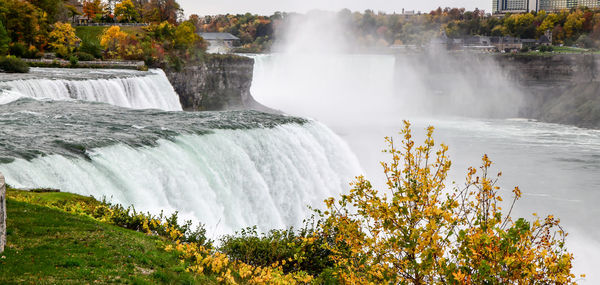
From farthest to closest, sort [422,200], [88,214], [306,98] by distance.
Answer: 1. [306,98]
2. [88,214]
3. [422,200]

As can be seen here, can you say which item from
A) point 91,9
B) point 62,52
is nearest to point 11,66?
point 62,52

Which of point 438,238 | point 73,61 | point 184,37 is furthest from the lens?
point 184,37

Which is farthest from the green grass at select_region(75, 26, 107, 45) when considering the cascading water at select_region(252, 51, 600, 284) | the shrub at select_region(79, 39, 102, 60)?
the cascading water at select_region(252, 51, 600, 284)

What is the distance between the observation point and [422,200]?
6926 mm

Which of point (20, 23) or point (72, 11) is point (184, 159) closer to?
point (20, 23)

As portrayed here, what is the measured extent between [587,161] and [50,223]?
39254 millimetres

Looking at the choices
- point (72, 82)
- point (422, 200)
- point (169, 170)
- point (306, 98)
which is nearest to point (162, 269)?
point (422, 200)

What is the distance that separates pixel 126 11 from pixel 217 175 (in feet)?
223

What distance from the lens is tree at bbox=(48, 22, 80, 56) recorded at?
167 ft

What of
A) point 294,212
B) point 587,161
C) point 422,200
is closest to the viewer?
point 422,200

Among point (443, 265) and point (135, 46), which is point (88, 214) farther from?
point (135, 46)

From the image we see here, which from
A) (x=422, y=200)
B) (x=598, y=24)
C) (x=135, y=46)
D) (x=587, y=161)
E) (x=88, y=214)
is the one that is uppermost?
(x=598, y=24)

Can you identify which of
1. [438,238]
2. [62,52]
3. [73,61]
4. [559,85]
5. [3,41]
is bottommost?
[438,238]

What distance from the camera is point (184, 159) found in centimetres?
1833
